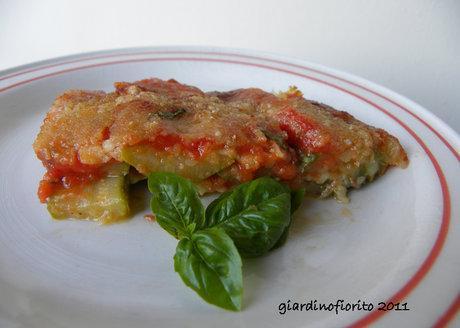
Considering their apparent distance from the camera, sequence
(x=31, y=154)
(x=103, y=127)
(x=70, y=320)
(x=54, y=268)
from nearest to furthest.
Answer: (x=70, y=320) → (x=54, y=268) → (x=103, y=127) → (x=31, y=154)

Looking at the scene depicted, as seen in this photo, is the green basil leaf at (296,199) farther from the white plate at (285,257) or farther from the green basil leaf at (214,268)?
the green basil leaf at (214,268)

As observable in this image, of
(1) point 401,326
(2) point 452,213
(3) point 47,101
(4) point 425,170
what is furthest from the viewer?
(3) point 47,101

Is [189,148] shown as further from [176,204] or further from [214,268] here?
[214,268]

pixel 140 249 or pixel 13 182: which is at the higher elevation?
pixel 13 182

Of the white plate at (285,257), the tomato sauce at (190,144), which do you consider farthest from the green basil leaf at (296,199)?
the tomato sauce at (190,144)

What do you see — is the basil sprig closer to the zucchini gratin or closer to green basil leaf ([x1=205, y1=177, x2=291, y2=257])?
green basil leaf ([x1=205, y1=177, x2=291, y2=257])

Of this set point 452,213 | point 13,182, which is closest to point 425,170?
point 452,213

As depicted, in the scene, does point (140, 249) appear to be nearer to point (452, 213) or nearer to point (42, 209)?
point (42, 209)

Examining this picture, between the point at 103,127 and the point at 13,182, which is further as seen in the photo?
the point at 13,182

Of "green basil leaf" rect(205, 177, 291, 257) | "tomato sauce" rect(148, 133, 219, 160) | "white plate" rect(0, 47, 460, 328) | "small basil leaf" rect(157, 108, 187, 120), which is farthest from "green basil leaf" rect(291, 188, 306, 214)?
"small basil leaf" rect(157, 108, 187, 120)
